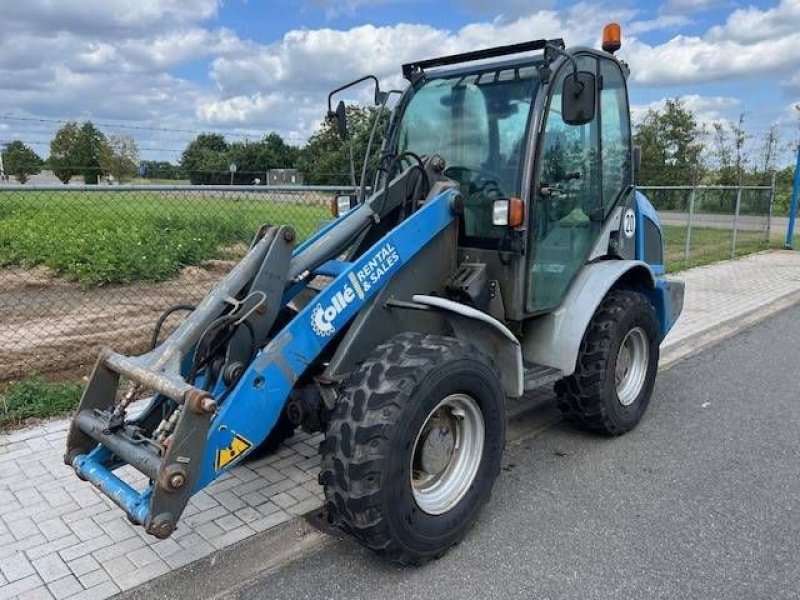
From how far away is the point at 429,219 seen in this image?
3646 mm

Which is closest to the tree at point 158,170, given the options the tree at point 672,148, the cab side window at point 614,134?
the cab side window at point 614,134

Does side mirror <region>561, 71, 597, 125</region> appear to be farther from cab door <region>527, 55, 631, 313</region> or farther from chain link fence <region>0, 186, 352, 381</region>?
chain link fence <region>0, 186, 352, 381</region>

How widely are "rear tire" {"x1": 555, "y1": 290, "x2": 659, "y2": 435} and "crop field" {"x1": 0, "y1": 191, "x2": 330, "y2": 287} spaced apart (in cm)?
417

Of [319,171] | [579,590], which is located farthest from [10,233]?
[579,590]

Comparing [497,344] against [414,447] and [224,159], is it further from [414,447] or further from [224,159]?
[224,159]

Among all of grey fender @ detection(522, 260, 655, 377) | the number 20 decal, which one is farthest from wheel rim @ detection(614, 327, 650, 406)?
the number 20 decal

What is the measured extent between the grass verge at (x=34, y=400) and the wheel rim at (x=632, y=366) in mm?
3955

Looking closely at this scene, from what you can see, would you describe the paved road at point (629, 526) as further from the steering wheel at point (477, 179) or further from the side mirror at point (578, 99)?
the side mirror at point (578, 99)

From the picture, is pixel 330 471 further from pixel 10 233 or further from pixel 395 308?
pixel 10 233

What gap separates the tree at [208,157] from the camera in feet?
55.3

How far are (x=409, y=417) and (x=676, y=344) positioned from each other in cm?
517

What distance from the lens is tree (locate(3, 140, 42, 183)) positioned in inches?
813

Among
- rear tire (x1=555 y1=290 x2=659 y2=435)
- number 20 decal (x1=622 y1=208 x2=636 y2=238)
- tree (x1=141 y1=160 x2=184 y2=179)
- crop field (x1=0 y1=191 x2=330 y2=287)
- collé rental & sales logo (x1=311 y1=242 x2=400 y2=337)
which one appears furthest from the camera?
tree (x1=141 y1=160 x2=184 y2=179)

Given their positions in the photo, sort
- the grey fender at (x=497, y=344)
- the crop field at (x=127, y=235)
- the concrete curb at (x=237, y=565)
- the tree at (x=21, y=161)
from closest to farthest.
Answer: the concrete curb at (x=237, y=565) → the grey fender at (x=497, y=344) → the crop field at (x=127, y=235) → the tree at (x=21, y=161)
